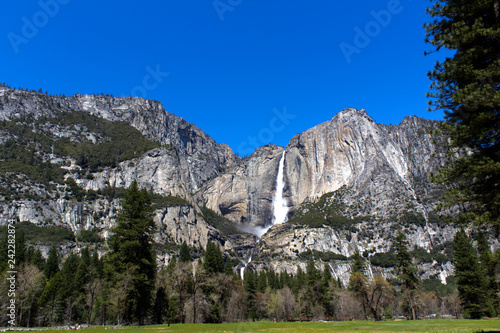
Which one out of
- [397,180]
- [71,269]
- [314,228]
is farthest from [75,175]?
[397,180]

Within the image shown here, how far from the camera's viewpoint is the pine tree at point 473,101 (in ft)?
43.0

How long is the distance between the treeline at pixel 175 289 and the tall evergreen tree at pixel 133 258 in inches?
4.2

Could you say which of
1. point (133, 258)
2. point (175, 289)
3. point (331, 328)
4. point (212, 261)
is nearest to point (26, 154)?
point (212, 261)

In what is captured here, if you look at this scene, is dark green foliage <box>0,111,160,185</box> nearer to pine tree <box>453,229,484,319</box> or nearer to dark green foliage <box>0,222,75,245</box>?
dark green foliage <box>0,222,75,245</box>

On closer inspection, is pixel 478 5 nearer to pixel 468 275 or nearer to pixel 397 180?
pixel 468 275

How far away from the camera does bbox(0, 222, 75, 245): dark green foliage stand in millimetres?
112912

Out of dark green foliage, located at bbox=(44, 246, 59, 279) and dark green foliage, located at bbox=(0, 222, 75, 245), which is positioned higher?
dark green foliage, located at bbox=(0, 222, 75, 245)

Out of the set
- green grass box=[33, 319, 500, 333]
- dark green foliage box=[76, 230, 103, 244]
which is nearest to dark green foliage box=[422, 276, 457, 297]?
green grass box=[33, 319, 500, 333]

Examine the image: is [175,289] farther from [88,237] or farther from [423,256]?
[423,256]

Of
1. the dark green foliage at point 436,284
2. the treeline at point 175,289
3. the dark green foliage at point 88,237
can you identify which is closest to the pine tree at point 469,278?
the treeline at point 175,289

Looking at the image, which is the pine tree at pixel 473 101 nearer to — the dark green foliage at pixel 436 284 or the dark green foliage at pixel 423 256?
the dark green foliage at pixel 436 284

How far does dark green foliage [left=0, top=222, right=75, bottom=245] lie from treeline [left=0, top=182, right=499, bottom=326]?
49.4m

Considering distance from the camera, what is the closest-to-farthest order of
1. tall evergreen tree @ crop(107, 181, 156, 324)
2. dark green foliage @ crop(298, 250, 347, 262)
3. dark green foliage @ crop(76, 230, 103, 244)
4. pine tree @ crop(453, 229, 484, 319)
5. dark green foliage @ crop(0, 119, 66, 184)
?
tall evergreen tree @ crop(107, 181, 156, 324)
pine tree @ crop(453, 229, 484, 319)
dark green foliage @ crop(76, 230, 103, 244)
dark green foliage @ crop(0, 119, 66, 184)
dark green foliage @ crop(298, 250, 347, 262)

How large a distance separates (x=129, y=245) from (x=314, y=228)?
509 feet
